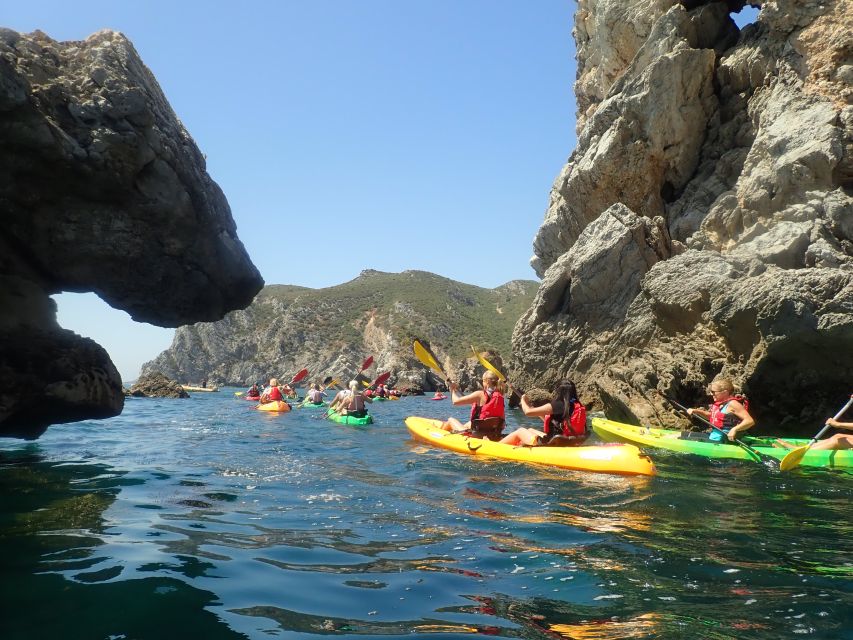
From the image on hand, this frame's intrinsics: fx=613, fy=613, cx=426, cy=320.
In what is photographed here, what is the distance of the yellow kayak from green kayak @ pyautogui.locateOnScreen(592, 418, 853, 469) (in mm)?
2353

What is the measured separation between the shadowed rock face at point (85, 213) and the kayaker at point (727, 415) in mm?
8247

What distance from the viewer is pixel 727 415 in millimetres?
10352

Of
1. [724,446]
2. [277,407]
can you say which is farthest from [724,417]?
[277,407]

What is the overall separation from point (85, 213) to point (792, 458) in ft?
31.7

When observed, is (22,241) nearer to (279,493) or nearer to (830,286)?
(279,493)

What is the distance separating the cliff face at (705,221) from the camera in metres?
11.6

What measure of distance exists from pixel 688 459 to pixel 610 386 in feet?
19.9

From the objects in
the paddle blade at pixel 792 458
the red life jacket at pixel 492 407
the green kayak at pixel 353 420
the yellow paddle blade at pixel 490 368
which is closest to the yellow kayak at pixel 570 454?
the red life jacket at pixel 492 407

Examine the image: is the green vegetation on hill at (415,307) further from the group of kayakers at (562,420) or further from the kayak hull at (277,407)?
the group of kayakers at (562,420)

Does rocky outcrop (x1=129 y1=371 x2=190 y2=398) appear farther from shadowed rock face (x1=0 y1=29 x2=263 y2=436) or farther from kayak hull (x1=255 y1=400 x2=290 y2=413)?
shadowed rock face (x1=0 y1=29 x2=263 y2=436)

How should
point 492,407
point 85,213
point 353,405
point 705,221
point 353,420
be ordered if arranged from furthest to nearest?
point 705,221, point 353,405, point 353,420, point 492,407, point 85,213

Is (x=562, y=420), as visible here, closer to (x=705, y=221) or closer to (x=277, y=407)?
(x=277, y=407)

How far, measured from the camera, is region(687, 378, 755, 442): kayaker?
9773 mm

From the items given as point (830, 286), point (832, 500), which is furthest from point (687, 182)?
point (832, 500)
